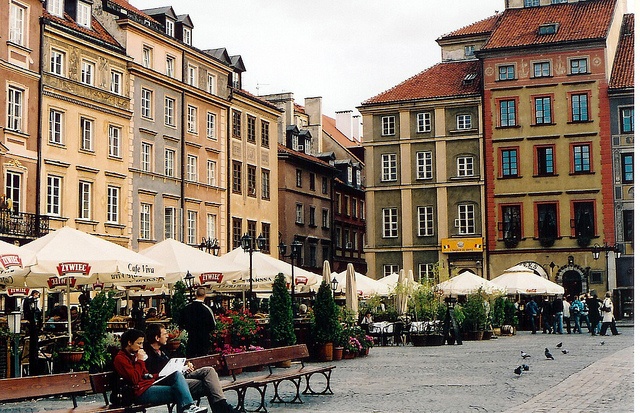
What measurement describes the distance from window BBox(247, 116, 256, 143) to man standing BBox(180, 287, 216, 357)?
29.3 metres

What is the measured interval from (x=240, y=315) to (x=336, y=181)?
3688 cm

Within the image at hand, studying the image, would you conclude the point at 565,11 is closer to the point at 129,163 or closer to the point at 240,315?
the point at 129,163

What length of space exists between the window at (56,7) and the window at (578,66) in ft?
74.3

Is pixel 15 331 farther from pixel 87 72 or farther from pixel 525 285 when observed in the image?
pixel 525 285

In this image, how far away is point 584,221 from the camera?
43.3 meters

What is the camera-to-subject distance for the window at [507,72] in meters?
45.0

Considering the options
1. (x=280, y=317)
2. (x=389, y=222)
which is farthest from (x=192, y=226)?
(x=280, y=317)

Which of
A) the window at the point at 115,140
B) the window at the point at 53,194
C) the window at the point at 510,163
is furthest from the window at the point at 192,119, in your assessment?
the window at the point at 510,163

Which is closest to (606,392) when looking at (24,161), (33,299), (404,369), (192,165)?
(404,369)

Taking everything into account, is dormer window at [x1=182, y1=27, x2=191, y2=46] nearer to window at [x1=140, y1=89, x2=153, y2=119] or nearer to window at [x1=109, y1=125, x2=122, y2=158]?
window at [x1=140, y1=89, x2=153, y2=119]

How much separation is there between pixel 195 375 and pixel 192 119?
2914cm

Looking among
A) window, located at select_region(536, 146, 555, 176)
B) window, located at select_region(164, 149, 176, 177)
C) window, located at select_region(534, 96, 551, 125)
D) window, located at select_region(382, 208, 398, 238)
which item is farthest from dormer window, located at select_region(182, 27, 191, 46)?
window, located at select_region(536, 146, 555, 176)

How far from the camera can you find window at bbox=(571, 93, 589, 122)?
43.8 meters

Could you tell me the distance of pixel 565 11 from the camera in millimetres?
45219
